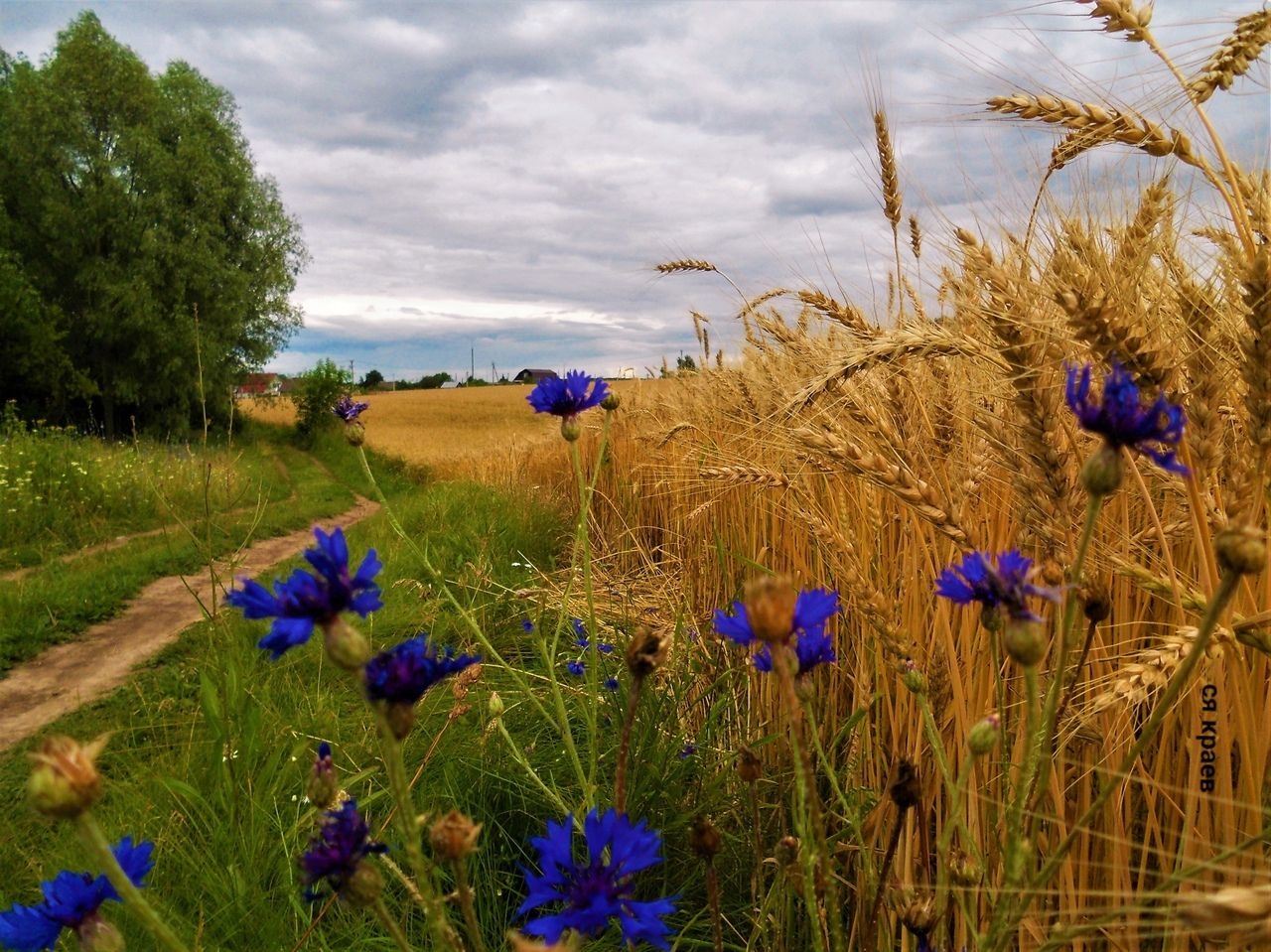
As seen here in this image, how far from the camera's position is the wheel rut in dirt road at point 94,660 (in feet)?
13.3

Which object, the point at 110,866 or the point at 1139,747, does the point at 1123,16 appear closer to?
the point at 1139,747

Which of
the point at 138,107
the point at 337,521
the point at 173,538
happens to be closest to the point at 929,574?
the point at 173,538

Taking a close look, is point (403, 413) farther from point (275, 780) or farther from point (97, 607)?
point (275, 780)

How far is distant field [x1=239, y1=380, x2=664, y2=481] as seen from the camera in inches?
369

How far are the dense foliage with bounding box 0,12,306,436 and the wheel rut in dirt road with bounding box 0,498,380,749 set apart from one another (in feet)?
48.2

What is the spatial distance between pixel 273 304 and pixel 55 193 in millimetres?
5777

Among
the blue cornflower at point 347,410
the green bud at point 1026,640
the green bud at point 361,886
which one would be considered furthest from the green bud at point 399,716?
the blue cornflower at point 347,410

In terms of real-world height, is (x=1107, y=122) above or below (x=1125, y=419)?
above

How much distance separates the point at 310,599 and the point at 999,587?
0.65m

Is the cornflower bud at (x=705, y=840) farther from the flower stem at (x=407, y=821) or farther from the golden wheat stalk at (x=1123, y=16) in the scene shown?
the golden wheat stalk at (x=1123, y=16)

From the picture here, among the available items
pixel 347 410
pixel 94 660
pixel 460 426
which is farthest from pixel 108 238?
pixel 347 410

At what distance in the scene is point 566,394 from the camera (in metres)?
1.66

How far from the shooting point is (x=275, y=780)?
2100 mm

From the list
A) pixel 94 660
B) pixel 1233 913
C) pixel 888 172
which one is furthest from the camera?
pixel 94 660
